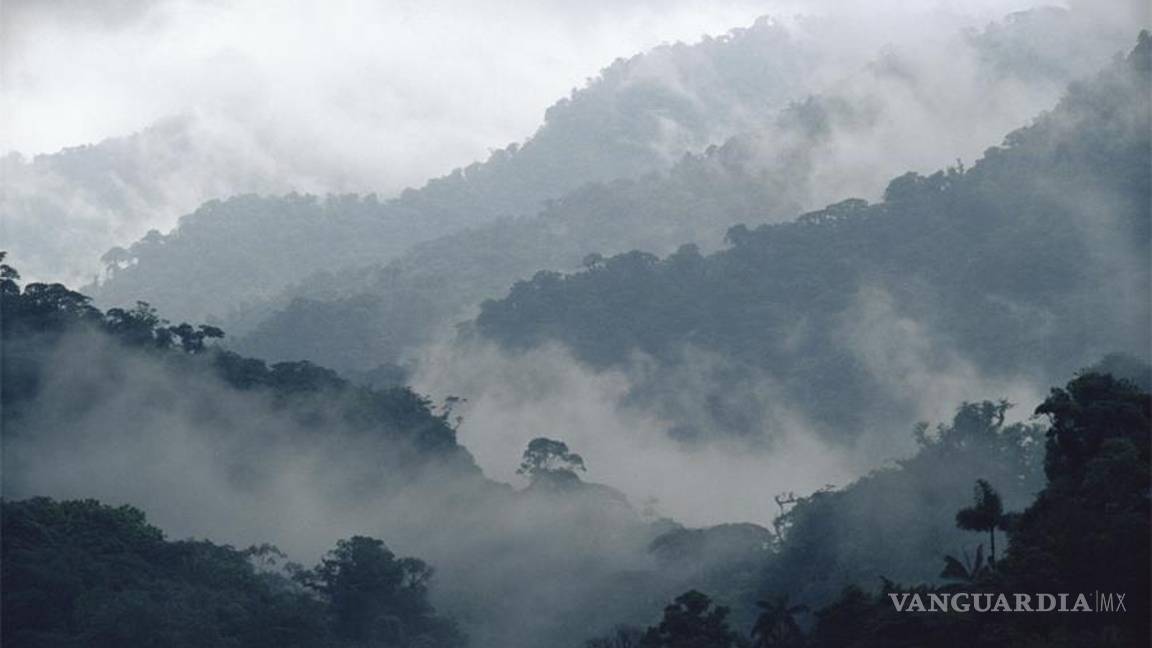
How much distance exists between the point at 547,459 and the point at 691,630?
37.4 meters

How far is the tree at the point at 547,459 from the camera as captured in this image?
254ft

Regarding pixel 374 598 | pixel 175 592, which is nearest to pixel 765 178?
pixel 374 598

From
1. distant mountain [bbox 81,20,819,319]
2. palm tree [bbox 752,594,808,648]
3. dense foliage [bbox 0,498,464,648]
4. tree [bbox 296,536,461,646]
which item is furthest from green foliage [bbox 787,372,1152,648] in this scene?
distant mountain [bbox 81,20,819,319]

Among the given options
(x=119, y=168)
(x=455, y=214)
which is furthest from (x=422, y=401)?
(x=119, y=168)

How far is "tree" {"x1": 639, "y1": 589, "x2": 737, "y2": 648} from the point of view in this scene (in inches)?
1577

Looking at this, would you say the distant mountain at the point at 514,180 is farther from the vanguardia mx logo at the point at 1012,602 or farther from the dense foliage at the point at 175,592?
the vanguardia mx logo at the point at 1012,602

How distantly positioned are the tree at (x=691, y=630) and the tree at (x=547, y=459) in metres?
35.6

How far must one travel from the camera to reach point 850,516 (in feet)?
201

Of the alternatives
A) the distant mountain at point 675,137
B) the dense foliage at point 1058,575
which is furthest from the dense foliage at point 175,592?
the distant mountain at point 675,137

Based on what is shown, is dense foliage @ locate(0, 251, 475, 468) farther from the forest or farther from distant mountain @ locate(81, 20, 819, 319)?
distant mountain @ locate(81, 20, 819, 319)

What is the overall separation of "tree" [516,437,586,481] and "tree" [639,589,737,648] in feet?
117

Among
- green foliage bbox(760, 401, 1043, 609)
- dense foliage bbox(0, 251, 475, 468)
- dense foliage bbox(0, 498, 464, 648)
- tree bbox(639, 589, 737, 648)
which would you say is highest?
dense foliage bbox(0, 251, 475, 468)

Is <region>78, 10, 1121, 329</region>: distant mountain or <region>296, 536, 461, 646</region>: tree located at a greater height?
<region>78, 10, 1121, 329</region>: distant mountain

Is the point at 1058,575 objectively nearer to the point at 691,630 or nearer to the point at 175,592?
the point at 691,630
